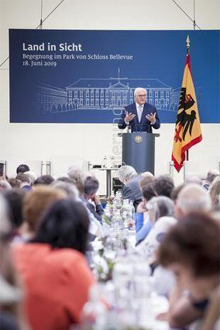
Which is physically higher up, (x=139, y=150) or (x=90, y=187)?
(x=139, y=150)

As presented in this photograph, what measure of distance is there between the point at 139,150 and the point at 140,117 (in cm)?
76

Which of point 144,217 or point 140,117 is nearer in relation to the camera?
point 144,217

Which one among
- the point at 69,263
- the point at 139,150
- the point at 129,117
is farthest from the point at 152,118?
the point at 69,263

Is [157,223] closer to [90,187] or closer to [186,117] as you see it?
[90,187]

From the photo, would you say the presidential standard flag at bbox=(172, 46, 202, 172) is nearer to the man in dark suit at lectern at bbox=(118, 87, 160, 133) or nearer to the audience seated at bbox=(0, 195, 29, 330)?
the man in dark suit at lectern at bbox=(118, 87, 160, 133)

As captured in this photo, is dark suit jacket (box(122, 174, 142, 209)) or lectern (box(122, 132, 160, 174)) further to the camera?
lectern (box(122, 132, 160, 174))

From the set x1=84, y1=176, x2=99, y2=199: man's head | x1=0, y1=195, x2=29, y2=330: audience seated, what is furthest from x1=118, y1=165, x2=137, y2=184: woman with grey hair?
x1=0, y1=195, x2=29, y2=330: audience seated

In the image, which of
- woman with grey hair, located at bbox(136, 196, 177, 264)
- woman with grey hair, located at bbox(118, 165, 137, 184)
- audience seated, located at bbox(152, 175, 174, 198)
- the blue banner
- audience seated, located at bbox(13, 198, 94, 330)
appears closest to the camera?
audience seated, located at bbox(13, 198, 94, 330)

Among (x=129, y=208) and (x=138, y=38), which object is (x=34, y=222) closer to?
(x=129, y=208)

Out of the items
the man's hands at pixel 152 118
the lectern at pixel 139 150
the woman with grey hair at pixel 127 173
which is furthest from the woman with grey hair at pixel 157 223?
the man's hands at pixel 152 118

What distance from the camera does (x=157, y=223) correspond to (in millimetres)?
4152

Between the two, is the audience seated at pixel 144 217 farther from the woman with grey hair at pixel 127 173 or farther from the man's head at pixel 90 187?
the woman with grey hair at pixel 127 173

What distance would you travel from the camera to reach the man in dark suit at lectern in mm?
10117

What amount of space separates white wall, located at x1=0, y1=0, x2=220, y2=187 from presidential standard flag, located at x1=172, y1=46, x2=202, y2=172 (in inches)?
90.6
